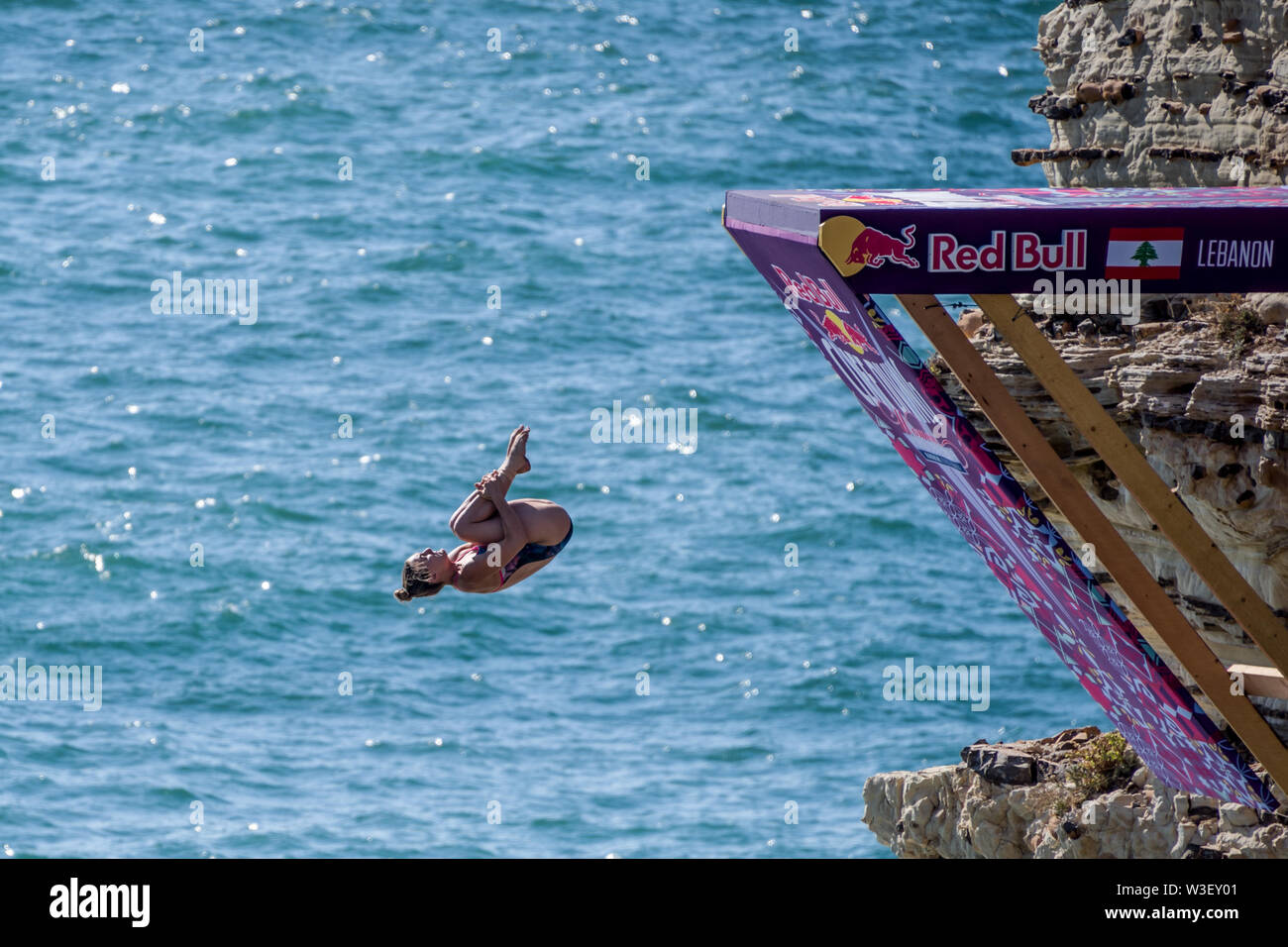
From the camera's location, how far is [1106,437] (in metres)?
6.21

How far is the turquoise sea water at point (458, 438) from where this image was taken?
3059 cm

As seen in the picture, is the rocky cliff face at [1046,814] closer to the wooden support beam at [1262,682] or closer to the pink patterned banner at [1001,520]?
the pink patterned banner at [1001,520]

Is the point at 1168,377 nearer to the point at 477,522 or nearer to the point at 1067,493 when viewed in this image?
the point at 1067,493

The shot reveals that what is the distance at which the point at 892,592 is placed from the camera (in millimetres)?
34500

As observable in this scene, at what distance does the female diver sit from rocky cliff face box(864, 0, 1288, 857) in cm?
316

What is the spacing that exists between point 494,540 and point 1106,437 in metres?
2.50

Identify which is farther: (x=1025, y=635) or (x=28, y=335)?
(x=28, y=335)

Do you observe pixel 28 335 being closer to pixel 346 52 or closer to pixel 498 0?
pixel 346 52

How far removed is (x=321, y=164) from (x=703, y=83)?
11050mm

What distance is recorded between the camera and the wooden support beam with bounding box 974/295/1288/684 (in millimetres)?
6184

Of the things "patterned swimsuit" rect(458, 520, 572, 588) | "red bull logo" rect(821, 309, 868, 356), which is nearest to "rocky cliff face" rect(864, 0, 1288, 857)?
"red bull logo" rect(821, 309, 868, 356)

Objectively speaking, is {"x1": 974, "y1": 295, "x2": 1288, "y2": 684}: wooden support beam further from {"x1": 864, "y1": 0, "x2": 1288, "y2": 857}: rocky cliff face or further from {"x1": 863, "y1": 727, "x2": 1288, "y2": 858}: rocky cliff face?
{"x1": 863, "y1": 727, "x2": 1288, "y2": 858}: rocky cliff face
